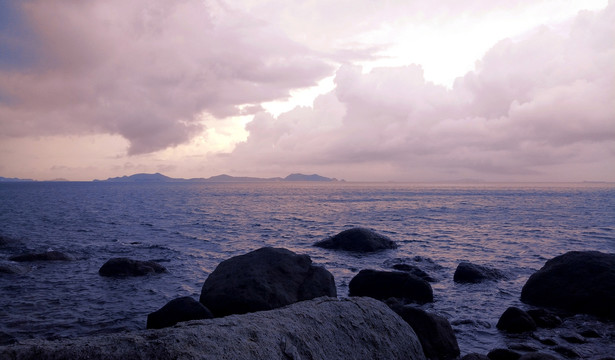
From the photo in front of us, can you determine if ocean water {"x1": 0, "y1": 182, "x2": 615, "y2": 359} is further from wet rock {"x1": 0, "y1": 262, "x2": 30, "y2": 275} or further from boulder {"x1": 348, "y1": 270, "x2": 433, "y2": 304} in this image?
boulder {"x1": 348, "y1": 270, "x2": 433, "y2": 304}

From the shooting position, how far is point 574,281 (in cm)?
1292

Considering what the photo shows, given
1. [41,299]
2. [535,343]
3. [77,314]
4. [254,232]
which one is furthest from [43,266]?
[535,343]

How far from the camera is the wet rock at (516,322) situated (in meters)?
10.8

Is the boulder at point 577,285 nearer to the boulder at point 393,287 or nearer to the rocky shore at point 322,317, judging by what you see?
the rocky shore at point 322,317

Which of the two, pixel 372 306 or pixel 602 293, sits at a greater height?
pixel 372 306

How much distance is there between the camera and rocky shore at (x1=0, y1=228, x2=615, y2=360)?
469cm

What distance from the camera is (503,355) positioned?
8773mm

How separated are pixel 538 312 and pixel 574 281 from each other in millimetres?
2425

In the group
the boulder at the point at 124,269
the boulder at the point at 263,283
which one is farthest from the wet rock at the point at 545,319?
the boulder at the point at 124,269

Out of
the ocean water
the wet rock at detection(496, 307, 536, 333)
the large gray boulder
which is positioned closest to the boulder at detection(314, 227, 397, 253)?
the ocean water

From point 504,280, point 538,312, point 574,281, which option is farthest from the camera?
point 504,280

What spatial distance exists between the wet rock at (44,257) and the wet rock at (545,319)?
20847 mm

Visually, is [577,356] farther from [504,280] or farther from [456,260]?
[456,260]

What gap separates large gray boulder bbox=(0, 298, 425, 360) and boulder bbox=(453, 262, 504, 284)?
34.6 feet
